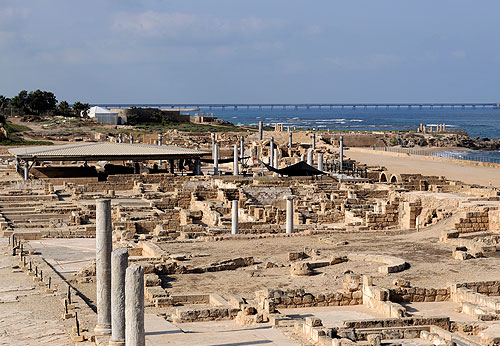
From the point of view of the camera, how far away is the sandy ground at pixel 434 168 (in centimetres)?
4478

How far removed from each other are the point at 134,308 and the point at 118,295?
1.28 metres

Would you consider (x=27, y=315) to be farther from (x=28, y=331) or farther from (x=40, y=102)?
(x=40, y=102)

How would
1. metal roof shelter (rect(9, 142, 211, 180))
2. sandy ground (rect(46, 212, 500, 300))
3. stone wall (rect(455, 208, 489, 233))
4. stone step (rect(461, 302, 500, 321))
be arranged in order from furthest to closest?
metal roof shelter (rect(9, 142, 211, 180)) → stone wall (rect(455, 208, 489, 233)) → sandy ground (rect(46, 212, 500, 300)) → stone step (rect(461, 302, 500, 321))

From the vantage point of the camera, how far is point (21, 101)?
10694 centimetres

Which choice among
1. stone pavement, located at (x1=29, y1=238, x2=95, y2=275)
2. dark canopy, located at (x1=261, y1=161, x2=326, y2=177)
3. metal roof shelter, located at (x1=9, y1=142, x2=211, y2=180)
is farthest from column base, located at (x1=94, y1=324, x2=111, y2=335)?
metal roof shelter, located at (x1=9, y1=142, x2=211, y2=180)

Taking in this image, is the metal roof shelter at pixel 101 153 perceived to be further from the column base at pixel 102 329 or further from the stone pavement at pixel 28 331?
the column base at pixel 102 329

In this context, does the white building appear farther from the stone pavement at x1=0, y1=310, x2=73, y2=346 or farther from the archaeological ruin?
the stone pavement at x1=0, y1=310, x2=73, y2=346

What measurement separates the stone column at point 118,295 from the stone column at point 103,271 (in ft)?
4.83

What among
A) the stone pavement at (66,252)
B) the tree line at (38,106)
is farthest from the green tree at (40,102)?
the stone pavement at (66,252)

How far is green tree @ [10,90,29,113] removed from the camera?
345ft

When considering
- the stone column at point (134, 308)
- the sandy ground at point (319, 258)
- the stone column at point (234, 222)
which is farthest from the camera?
the stone column at point (234, 222)

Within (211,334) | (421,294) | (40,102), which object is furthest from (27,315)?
(40,102)

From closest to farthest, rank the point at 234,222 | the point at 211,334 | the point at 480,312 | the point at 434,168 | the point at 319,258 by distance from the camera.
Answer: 1. the point at 211,334
2. the point at 480,312
3. the point at 319,258
4. the point at 234,222
5. the point at 434,168

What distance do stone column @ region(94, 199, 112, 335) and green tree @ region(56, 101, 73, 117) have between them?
301 ft
